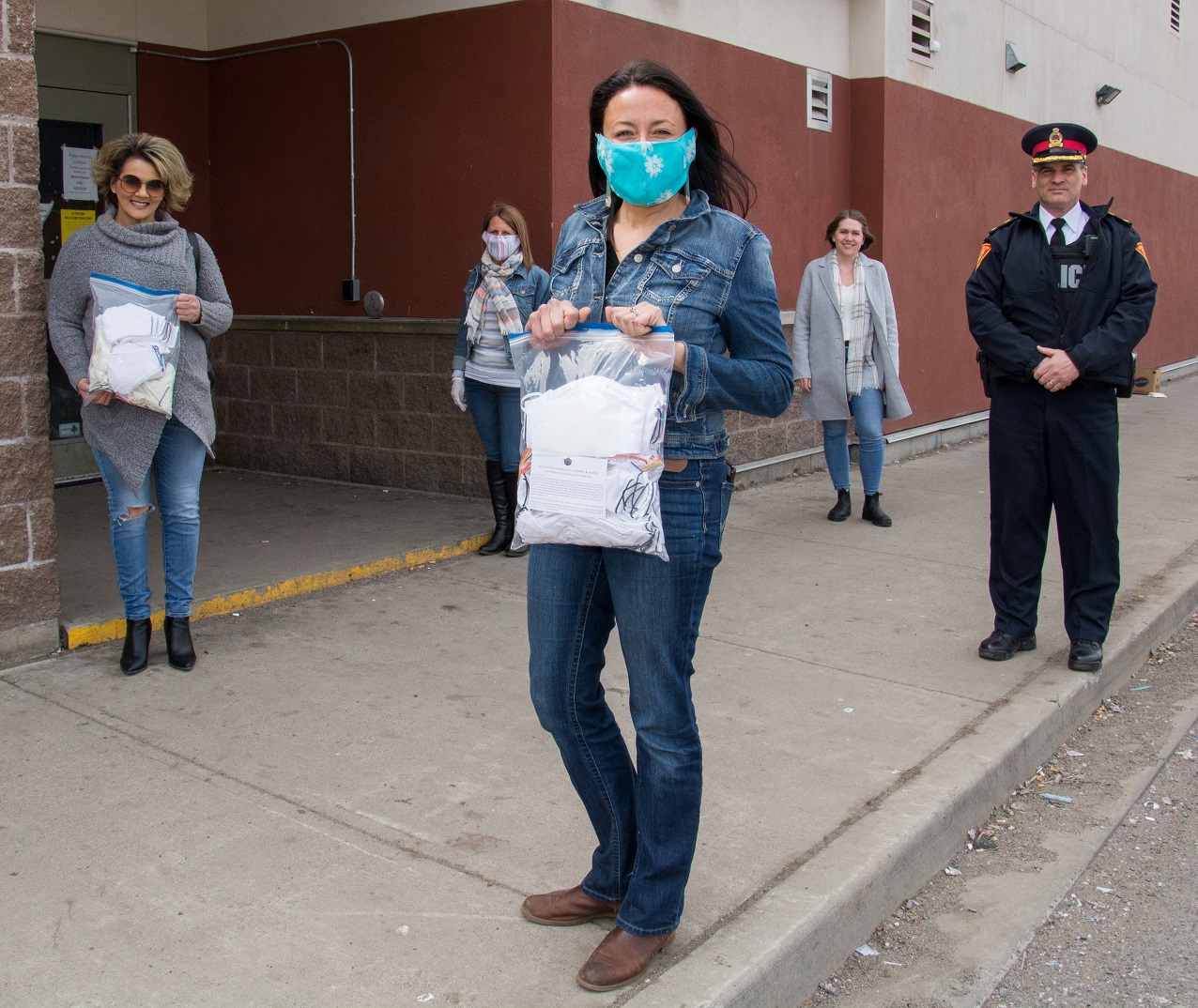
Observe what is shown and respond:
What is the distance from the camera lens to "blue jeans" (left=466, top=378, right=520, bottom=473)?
6.84 metres

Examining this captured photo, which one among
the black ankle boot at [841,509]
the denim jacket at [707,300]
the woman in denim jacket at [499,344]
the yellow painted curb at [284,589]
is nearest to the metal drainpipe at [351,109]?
the woman in denim jacket at [499,344]

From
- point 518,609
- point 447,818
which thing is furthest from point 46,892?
point 518,609

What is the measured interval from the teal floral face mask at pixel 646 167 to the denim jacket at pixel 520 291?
3.92m

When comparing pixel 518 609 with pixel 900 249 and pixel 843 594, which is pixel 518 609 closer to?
pixel 843 594

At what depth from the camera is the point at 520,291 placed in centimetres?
678

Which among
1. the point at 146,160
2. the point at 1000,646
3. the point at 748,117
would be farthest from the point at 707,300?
the point at 748,117

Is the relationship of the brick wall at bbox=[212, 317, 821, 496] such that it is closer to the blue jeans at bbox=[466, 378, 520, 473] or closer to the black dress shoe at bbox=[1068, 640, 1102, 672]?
the blue jeans at bbox=[466, 378, 520, 473]

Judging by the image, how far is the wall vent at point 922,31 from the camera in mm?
10805

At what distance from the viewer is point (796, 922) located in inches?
123

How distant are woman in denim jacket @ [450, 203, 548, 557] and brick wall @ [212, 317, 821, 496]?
102 centimetres

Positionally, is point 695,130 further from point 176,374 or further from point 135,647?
point 135,647

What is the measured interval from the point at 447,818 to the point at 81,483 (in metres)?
5.71

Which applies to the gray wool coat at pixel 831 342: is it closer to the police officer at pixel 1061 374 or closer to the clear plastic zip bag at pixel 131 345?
the police officer at pixel 1061 374

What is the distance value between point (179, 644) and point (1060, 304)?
3.72 metres
